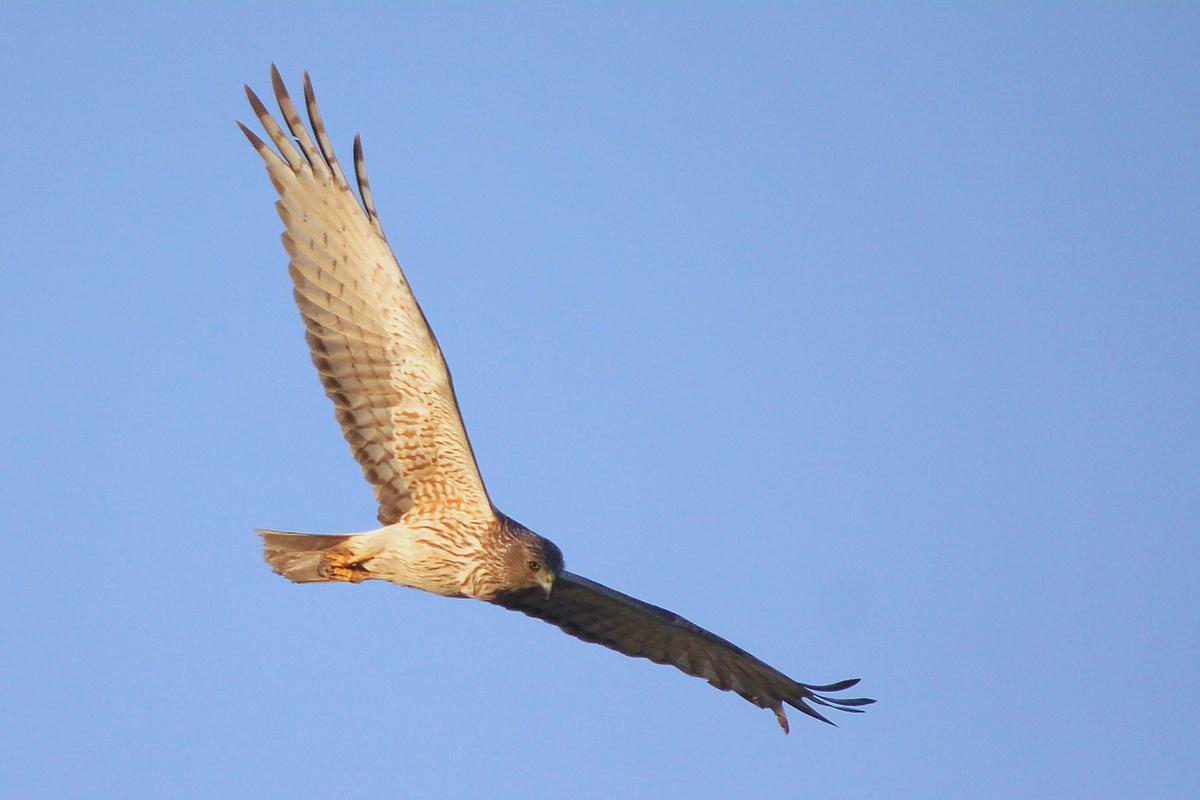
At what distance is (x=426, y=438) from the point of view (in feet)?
32.2

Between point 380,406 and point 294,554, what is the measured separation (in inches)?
43.2

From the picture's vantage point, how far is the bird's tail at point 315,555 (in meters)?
9.68

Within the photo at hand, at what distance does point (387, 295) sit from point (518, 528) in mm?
1698

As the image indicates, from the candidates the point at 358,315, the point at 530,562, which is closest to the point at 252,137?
the point at 358,315

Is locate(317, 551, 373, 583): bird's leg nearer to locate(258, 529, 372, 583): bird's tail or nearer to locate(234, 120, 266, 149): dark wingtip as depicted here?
locate(258, 529, 372, 583): bird's tail

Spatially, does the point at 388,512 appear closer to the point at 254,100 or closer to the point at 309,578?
the point at 309,578

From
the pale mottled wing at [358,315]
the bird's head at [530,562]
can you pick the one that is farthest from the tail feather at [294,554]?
the bird's head at [530,562]

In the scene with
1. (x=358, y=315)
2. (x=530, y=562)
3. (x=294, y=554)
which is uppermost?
(x=358, y=315)

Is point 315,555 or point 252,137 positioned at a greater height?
point 252,137

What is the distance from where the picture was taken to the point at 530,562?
9.59 m

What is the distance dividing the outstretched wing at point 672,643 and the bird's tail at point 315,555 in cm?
149

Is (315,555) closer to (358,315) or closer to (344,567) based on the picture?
(344,567)

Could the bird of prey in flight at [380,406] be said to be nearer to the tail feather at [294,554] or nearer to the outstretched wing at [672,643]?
the tail feather at [294,554]

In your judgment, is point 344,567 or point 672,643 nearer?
point 344,567
